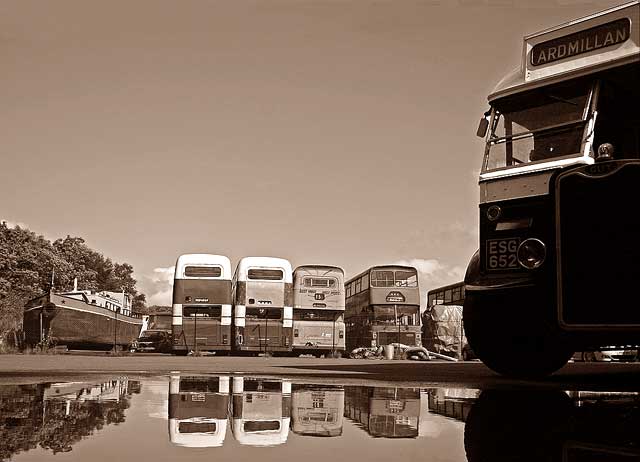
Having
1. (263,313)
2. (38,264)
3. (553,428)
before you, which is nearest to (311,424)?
(553,428)

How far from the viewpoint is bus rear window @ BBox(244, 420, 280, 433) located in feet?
10.9

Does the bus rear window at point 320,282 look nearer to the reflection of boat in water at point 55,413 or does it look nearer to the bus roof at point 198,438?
the reflection of boat in water at point 55,413

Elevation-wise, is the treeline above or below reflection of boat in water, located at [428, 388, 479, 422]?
above

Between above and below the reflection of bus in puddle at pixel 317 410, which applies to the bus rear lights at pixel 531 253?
above

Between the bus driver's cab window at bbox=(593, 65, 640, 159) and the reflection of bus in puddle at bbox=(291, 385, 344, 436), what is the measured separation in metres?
3.91

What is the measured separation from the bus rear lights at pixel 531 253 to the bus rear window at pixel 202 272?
72.9ft

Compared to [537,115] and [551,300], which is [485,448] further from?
[537,115]

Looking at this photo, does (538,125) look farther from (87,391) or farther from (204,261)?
(204,261)

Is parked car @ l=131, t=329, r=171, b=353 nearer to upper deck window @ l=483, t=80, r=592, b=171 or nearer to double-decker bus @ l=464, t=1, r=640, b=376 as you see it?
double-decker bus @ l=464, t=1, r=640, b=376

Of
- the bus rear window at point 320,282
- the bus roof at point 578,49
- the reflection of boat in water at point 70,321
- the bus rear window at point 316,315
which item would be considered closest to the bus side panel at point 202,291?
the bus rear window at point 316,315

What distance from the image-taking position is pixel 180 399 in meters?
4.74

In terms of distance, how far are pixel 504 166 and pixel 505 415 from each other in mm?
4276

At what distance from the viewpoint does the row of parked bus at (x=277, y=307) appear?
2797 cm

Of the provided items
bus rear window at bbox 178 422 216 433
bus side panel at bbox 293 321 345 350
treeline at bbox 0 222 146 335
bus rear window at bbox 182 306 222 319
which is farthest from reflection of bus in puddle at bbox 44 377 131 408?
treeline at bbox 0 222 146 335
